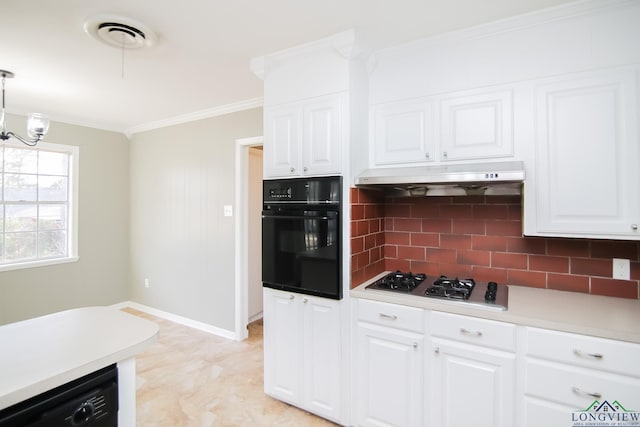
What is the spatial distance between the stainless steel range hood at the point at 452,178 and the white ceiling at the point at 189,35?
0.83m

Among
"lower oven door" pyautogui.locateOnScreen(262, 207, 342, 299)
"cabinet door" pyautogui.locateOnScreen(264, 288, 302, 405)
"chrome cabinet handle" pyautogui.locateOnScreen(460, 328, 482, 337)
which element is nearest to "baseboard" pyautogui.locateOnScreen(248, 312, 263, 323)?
"cabinet door" pyautogui.locateOnScreen(264, 288, 302, 405)

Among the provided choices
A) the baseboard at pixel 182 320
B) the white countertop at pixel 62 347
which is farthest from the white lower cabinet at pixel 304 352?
the baseboard at pixel 182 320

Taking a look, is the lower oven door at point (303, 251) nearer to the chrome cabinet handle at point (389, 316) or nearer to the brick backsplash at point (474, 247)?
the brick backsplash at point (474, 247)

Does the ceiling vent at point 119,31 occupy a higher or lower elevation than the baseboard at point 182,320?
higher

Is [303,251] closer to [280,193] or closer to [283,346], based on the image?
[280,193]

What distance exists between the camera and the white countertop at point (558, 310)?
1.41 meters

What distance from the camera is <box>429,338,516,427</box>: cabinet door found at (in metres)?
1.57

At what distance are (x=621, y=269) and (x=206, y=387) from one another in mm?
2903

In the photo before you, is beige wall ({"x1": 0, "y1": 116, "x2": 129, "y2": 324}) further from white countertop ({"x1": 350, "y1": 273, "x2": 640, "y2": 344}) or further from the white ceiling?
white countertop ({"x1": 350, "y1": 273, "x2": 640, "y2": 344})

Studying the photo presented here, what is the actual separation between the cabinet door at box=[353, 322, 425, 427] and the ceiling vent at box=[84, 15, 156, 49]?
2199 millimetres

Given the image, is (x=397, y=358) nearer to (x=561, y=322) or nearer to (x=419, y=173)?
(x=561, y=322)

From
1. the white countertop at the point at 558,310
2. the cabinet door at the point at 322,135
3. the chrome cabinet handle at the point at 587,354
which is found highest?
the cabinet door at the point at 322,135

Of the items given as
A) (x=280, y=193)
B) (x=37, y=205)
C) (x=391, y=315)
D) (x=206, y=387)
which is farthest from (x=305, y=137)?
(x=37, y=205)

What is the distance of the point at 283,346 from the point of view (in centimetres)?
220
